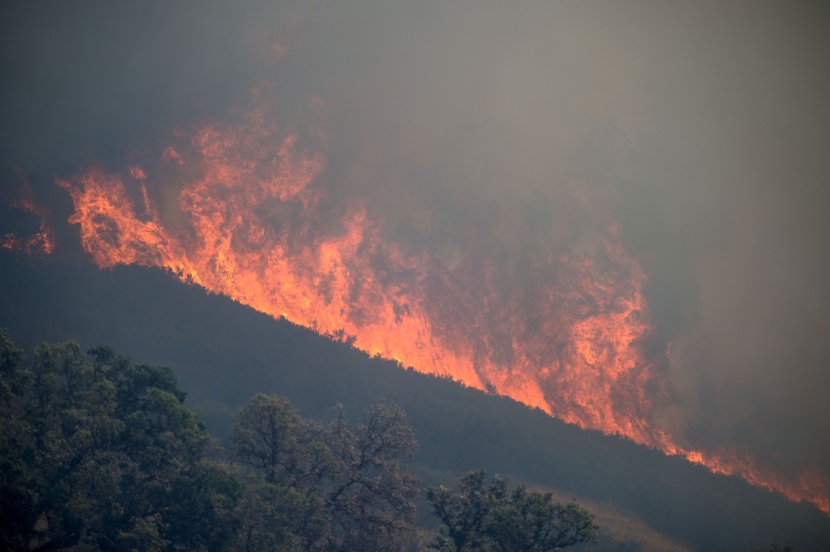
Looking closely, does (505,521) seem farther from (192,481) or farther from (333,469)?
(192,481)

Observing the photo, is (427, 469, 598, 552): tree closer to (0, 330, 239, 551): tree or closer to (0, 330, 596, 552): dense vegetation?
(0, 330, 596, 552): dense vegetation

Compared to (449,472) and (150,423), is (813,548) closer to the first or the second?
(449,472)

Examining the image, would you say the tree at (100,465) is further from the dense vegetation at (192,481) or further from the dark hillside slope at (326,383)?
the dark hillside slope at (326,383)

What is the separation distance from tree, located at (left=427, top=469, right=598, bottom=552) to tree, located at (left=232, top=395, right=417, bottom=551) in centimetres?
422

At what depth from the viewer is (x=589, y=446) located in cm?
18888

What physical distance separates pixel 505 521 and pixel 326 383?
4680 inches

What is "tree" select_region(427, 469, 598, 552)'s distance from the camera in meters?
56.5

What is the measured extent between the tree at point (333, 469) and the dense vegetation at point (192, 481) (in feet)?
0.44

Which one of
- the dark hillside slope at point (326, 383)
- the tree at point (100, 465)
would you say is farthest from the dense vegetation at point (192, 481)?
the dark hillside slope at point (326, 383)

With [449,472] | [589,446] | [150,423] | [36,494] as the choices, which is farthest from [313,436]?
[589,446]

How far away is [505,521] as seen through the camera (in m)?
56.3

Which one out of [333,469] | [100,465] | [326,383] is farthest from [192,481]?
[326,383]

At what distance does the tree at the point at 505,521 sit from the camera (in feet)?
185

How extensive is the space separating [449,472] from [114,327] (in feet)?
338
